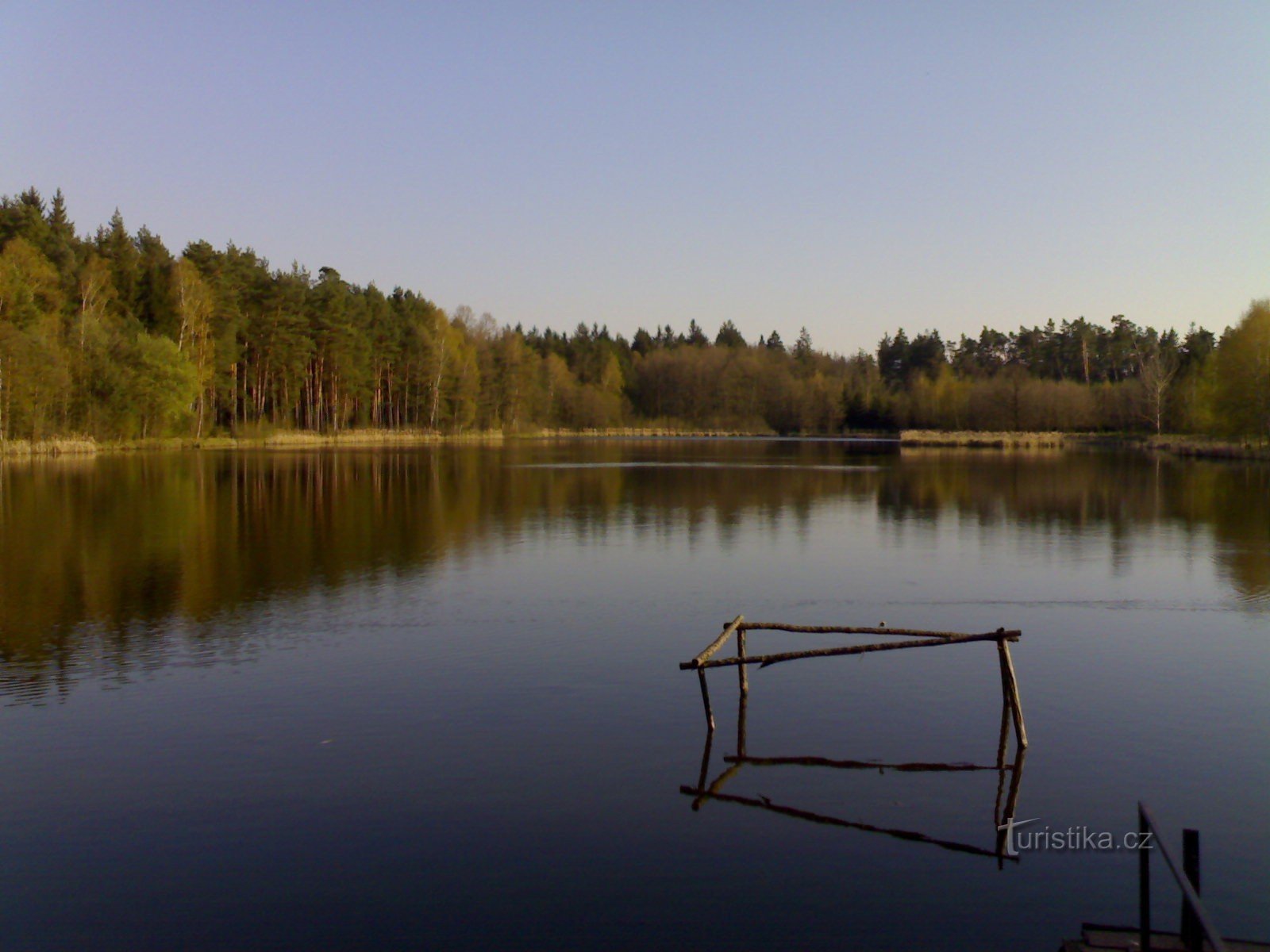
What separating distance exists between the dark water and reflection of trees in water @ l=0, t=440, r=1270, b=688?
23 centimetres

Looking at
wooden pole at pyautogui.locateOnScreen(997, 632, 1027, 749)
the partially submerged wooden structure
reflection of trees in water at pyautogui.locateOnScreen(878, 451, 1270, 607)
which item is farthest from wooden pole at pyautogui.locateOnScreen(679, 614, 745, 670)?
reflection of trees in water at pyautogui.locateOnScreen(878, 451, 1270, 607)

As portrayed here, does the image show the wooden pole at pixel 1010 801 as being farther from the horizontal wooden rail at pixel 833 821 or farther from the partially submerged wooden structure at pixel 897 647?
the partially submerged wooden structure at pixel 897 647

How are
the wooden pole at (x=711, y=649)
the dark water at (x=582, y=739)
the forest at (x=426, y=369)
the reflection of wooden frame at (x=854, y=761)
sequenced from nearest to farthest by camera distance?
1. the dark water at (x=582, y=739)
2. the reflection of wooden frame at (x=854, y=761)
3. the wooden pole at (x=711, y=649)
4. the forest at (x=426, y=369)

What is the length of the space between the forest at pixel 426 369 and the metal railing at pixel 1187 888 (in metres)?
61.4

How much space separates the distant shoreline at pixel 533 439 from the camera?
2576 inches

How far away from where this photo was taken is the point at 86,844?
9023 mm

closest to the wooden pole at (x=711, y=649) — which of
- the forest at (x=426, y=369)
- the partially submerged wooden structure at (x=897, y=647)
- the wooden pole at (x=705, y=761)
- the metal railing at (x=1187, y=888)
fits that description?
the partially submerged wooden structure at (x=897, y=647)

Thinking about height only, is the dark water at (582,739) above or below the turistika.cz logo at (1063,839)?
above

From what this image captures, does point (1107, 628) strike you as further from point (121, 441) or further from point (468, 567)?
point (121, 441)

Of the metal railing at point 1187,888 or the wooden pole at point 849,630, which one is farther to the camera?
the wooden pole at point 849,630

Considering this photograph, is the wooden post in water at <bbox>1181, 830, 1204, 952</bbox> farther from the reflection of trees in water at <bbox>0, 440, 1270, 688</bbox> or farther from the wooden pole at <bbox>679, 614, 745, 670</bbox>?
the reflection of trees in water at <bbox>0, 440, 1270, 688</bbox>

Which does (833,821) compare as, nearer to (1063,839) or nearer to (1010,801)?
(1010,801)

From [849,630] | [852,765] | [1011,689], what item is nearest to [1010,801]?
[1011,689]

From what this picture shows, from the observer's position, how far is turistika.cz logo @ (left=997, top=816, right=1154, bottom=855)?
9250 millimetres
